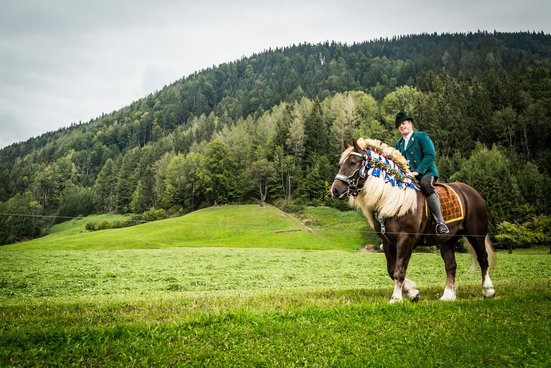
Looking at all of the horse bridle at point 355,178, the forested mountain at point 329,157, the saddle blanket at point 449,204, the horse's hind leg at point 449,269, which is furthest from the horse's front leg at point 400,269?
the forested mountain at point 329,157

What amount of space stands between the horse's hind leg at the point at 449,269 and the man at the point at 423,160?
1.31 metres

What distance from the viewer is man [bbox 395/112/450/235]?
29.0 feet

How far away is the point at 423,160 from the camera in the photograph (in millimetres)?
9070

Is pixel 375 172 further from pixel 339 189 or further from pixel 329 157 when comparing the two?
pixel 329 157

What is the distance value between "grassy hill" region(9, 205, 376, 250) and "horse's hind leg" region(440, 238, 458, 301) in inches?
1530

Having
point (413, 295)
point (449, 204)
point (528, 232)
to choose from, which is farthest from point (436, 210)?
point (528, 232)

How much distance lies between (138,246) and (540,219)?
63940 millimetres

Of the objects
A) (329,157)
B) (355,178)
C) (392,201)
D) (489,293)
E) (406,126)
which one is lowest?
(489,293)

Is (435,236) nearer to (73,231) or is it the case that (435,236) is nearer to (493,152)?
(493,152)

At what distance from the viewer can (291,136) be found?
104 m

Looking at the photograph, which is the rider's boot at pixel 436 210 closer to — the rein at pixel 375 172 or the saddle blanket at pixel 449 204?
the saddle blanket at pixel 449 204

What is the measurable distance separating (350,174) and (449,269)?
4.03 metres

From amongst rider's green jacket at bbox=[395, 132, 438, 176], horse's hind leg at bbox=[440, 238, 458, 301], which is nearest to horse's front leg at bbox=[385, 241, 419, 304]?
horse's hind leg at bbox=[440, 238, 458, 301]

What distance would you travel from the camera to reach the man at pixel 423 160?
29.0 feet
